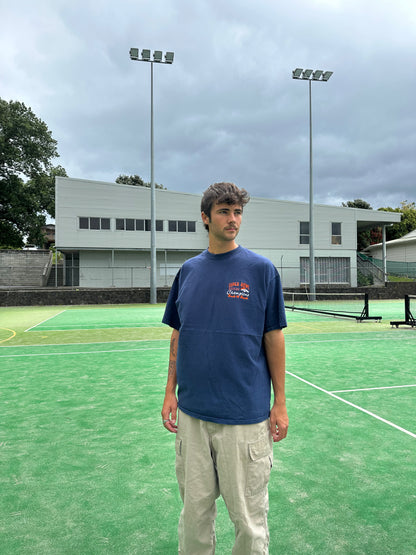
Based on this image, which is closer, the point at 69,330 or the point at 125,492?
the point at 125,492

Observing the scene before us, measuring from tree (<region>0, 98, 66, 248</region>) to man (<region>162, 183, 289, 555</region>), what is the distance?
1731 inches

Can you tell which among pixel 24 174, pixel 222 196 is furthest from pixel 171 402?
pixel 24 174

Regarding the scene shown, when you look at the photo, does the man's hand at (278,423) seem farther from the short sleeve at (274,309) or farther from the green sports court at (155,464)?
the green sports court at (155,464)

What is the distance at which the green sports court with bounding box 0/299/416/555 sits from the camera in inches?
104

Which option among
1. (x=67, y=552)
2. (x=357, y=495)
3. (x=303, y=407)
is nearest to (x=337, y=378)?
(x=303, y=407)

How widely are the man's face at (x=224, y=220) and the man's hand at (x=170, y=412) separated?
925mm

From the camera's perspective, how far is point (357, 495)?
3.14 meters

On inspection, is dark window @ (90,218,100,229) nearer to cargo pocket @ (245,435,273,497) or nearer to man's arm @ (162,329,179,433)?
man's arm @ (162,329,179,433)

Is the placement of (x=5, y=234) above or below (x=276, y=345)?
above

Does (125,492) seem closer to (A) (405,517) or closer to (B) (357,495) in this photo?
(B) (357,495)

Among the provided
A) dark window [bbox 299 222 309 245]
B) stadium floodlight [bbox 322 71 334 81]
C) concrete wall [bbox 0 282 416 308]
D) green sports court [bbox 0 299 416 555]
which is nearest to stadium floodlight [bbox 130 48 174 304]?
concrete wall [bbox 0 282 416 308]

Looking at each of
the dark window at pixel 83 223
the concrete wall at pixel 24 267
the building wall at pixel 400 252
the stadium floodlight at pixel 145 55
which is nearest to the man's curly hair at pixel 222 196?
the stadium floodlight at pixel 145 55

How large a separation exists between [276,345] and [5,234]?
151ft

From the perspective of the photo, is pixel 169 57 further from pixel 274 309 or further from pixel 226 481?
pixel 226 481
